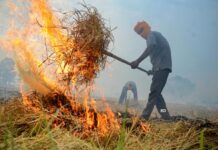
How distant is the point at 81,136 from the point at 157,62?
5.24 m

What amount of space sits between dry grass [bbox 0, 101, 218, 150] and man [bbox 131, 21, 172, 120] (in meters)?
3.59

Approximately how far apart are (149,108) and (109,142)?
4408 mm

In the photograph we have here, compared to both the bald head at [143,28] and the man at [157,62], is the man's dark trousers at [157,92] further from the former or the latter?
the bald head at [143,28]

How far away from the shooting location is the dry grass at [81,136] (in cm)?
317

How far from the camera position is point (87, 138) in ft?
12.9

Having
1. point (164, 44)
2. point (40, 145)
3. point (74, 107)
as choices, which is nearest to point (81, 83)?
point (74, 107)

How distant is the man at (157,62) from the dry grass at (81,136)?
3592 millimetres

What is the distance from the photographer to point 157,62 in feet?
29.0

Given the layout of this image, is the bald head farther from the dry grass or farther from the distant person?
the distant person

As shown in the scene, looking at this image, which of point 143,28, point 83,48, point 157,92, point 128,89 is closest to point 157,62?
point 157,92

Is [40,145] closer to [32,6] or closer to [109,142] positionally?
[109,142]

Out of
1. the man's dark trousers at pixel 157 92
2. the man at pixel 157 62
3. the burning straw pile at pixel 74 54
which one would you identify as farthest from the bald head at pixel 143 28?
the burning straw pile at pixel 74 54

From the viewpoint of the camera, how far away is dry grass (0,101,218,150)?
10.4 ft

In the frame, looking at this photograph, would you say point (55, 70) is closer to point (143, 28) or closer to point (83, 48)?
point (83, 48)
